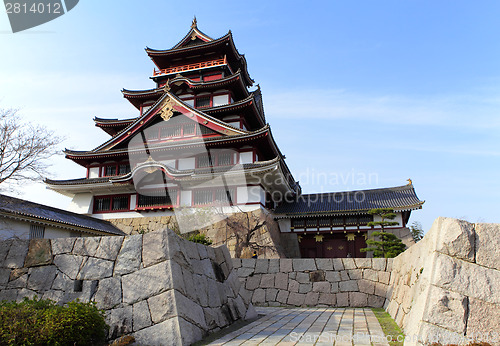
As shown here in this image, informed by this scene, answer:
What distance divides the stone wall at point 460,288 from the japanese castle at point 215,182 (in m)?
15.1

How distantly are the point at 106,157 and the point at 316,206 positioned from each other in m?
14.4

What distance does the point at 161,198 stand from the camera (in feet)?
73.5

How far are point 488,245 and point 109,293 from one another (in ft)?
19.0

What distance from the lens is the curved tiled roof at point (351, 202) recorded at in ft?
70.7

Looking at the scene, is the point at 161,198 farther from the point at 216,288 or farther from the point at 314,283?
the point at 216,288

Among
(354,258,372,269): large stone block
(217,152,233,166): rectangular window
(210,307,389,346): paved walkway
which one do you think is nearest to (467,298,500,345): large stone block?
(210,307,389,346): paved walkway

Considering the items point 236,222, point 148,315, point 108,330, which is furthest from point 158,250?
point 236,222

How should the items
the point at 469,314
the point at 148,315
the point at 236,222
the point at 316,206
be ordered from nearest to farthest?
1. the point at 469,314
2. the point at 148,315
3. the point at 236,222
4. the point at 316,206

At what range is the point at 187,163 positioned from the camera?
919 inches

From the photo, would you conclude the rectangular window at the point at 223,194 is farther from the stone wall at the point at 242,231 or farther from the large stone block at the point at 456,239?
the large stone block at the point at 456,239

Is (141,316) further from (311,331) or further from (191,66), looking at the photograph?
(191,66)

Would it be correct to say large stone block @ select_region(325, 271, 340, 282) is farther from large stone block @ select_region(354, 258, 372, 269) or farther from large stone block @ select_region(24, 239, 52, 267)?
large stone block @ select_region(24, 239, 52, 267)

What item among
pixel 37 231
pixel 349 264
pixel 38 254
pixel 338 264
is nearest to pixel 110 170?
pixel 37 231

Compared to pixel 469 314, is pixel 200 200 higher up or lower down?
higher up
